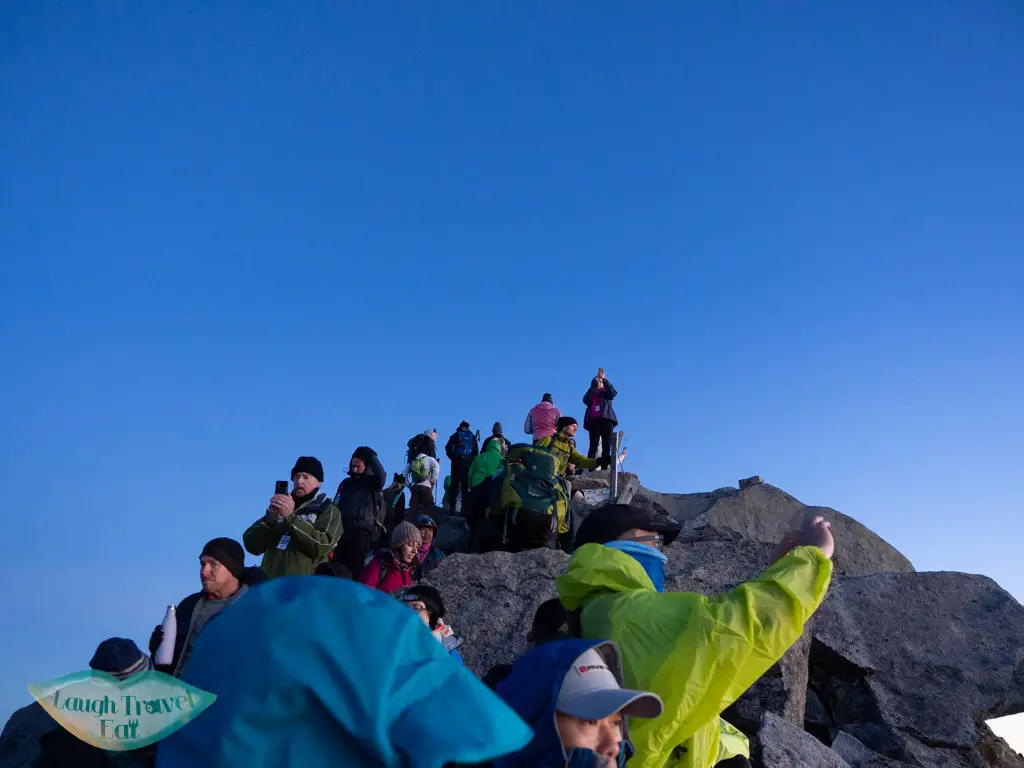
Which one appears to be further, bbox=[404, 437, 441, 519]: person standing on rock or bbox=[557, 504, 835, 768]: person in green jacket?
bbox=[404, 437, 441, 519]: person standing on rock

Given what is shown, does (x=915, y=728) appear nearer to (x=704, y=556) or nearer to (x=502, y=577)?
(x=704, y=556)

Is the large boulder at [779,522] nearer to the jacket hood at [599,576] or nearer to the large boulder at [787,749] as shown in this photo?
the large boulder at [787,749]

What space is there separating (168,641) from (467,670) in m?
Answer: 4.13

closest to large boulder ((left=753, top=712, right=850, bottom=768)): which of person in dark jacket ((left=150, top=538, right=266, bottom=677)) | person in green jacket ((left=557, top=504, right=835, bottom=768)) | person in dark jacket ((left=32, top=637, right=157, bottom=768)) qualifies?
person in green jacket ((left=557, top=504, right=835, bottom=768))

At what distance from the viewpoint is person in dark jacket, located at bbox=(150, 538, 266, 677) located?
5.36 metres

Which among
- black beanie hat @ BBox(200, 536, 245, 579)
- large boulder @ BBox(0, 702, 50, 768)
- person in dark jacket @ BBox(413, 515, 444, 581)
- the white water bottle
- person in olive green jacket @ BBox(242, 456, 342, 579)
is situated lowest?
large boulder @ BBox(0, 702, 50, 768)

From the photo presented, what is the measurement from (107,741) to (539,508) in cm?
754

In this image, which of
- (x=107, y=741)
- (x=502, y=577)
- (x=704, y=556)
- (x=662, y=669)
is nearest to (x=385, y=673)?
(x=107, y=741)

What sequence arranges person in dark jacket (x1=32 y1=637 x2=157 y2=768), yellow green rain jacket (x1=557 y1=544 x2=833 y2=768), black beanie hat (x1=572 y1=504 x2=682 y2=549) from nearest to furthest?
person in dark jacket (x1=32 y1=637 x2=157 y2=768)
yellow green rain jacket (x1=557 y1=544 x2=833 y2=768)
black beanie hat (x1=572 y1=504 x2=682 y2=549)

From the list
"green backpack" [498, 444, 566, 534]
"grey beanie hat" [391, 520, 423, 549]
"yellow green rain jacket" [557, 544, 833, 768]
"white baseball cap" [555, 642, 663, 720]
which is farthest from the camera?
"green backpack" [498, 444, 566, 534]

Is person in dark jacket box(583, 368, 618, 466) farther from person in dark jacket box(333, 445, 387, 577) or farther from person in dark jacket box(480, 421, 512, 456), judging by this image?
person in dark jacket box(333, 445, 387, 577)

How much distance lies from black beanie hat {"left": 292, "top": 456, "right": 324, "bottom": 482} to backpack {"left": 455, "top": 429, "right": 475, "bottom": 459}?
878cm

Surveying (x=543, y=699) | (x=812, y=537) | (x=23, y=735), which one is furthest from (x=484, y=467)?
(x=543, y=699)

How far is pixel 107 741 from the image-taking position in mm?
1810
